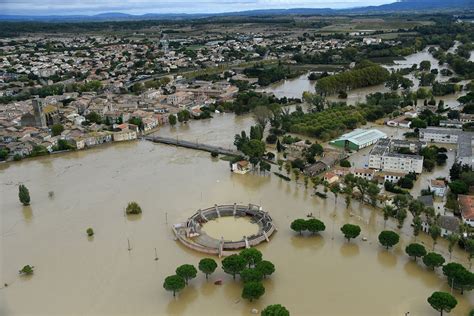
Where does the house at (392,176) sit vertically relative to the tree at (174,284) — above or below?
below

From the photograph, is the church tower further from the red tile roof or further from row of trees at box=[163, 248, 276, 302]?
the red tile roof

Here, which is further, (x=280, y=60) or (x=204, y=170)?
(x=280, y=60)

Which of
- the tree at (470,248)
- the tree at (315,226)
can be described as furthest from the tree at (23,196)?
the tree at (470,248)

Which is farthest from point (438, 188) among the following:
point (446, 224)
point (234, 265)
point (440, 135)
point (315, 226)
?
point (234, 265)

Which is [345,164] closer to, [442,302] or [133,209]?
[133,209]

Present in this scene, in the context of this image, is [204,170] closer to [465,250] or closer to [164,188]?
[164,188]

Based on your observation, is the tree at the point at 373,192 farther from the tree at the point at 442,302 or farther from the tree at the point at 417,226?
the tree at the point at 442,302

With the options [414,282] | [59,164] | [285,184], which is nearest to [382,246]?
[414,282]
